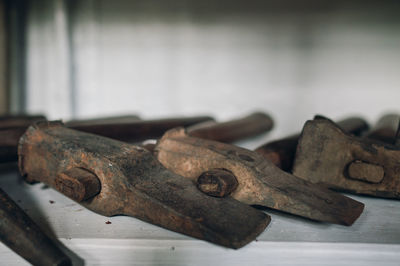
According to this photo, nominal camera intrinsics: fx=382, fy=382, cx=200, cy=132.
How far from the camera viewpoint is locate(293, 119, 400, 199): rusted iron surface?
1175mm

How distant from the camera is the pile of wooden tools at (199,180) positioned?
0.90 m

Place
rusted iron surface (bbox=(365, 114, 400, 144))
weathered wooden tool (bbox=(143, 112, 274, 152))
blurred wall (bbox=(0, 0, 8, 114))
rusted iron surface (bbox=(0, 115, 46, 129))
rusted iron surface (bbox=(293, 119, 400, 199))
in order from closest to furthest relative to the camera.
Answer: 1. rusted iron surface (bbox=(293, 119, 400, 199))
2. rusted iron surface (bbox=(365, 114, 400, 144))
3. weathered wooden tool (bbox=(143, 112, 274, 152))
4. rusted iron surface (bbox=(0, 115, 46, 129))
5. blurred wall (bbox=(0, 0, 8, 114))

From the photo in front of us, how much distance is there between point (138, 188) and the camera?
100cm

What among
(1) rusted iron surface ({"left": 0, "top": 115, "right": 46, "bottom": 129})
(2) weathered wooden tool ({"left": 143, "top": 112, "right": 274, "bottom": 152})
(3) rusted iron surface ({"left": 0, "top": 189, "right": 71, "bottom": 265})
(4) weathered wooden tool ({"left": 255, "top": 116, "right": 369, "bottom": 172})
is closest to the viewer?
(3) rusted iron surface ({"left": 0, "top": 189, "right": 71, "bottom": 265})

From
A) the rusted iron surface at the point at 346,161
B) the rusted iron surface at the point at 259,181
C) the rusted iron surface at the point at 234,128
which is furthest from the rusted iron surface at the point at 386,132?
the rusted iron surface at the point at 234,128

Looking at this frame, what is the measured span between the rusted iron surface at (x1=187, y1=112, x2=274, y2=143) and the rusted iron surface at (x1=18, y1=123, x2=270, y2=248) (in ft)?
1.78

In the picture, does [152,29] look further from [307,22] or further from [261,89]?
[307,22]

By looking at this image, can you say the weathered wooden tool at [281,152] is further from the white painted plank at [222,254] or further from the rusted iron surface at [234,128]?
the white painted plank at [222,254]

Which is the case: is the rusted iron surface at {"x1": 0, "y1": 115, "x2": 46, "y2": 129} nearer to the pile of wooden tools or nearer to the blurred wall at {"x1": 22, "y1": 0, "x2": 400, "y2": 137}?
the pile of wooden tools

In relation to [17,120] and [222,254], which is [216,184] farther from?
[17,120]

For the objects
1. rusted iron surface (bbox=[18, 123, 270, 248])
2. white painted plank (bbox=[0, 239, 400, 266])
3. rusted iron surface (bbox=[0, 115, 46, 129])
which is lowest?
white painted plank (bbox=[0, 239, 400, 266])

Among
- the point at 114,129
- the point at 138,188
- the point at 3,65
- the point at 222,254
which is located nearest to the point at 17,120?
the point at 114,129

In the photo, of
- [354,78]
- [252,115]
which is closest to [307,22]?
[354,78]

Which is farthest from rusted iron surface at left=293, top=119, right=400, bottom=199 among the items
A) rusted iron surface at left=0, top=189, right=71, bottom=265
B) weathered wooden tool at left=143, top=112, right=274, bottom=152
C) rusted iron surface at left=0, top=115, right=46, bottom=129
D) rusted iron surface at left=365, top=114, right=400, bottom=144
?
rusted iron surface at left=0, top=115, right=46, bottom=129
